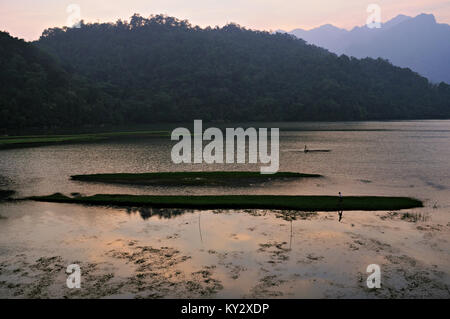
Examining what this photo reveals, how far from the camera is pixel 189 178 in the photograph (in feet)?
187

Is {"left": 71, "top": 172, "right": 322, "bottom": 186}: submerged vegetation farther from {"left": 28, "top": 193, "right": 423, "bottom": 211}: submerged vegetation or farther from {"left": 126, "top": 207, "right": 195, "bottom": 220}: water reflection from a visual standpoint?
{"left": 126, "top": 207, "right": 195, "bottom": 220}: water reflection

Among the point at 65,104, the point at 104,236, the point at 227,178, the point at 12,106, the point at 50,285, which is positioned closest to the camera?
the point at 50,285

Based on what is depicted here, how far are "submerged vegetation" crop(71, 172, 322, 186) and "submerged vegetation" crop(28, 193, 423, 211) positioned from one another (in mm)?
11202

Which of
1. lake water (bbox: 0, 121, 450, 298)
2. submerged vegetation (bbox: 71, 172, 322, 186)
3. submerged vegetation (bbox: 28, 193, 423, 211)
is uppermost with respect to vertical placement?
submerged vegetation (bbox: 71, 172, 322, 186)

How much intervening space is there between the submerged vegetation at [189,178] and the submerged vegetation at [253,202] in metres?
11.2

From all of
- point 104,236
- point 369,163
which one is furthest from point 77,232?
point 369,163

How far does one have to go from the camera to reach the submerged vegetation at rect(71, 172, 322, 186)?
180ft

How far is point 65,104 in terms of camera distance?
19838 centimetres

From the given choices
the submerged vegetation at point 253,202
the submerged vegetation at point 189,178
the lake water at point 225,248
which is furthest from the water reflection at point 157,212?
the submerged vegetation at point 189,178

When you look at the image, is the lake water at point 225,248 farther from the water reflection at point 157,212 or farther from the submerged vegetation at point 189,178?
the submerged vegetation at point 189,178

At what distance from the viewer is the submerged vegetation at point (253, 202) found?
39000mm

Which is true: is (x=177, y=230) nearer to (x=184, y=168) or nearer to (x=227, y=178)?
(x=227, y=178)

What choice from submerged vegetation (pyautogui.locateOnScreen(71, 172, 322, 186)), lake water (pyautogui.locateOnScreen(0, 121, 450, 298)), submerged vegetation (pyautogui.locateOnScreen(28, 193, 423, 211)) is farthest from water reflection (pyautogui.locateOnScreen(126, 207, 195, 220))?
submerged vegetation (pyautogui.locateOnScreen(71, 172, 322, 186))
